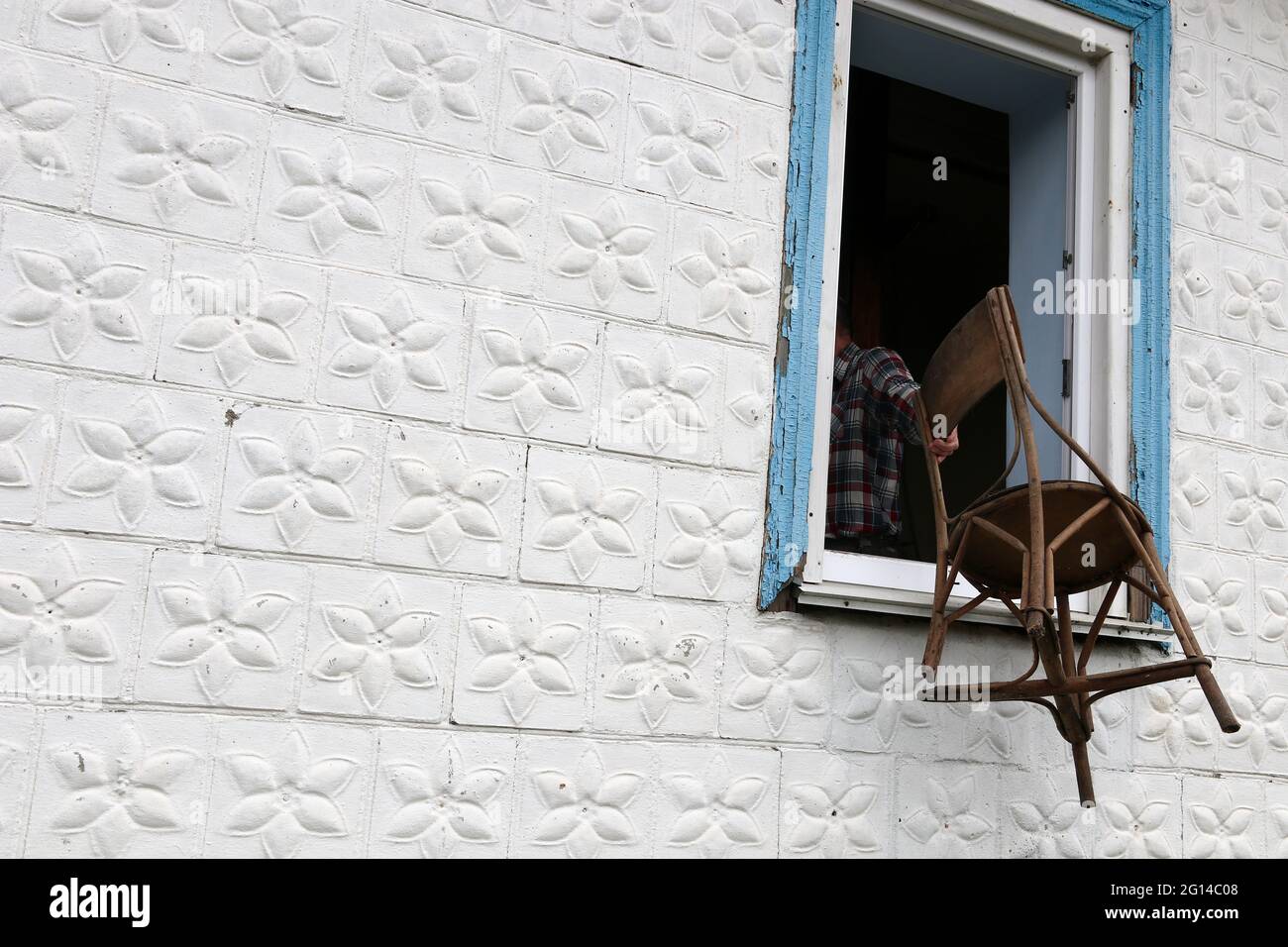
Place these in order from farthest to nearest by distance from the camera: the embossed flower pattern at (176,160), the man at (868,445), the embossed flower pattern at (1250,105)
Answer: the embossed flower pattern at (1250,105), the man at (868,445), the embossed flower pattern at (176,160)

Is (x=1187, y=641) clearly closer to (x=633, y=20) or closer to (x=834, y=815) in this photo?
(x=834, y=815)

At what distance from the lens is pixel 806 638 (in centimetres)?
271

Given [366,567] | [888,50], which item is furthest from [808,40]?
[366,567]

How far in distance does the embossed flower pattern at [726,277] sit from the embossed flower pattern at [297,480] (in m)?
0.86

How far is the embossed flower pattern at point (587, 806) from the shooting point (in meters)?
2.45

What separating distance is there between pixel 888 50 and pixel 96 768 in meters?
2.59

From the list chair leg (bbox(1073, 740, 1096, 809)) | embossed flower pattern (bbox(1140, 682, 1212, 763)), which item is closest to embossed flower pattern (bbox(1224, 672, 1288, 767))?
embossed flower pattern (bbox(1140, 682, 1212, 763))

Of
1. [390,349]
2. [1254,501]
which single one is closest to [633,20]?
[390,349]

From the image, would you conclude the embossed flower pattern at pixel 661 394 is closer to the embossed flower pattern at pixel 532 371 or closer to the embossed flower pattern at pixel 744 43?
the embossed flower pattern at pixel 532 371

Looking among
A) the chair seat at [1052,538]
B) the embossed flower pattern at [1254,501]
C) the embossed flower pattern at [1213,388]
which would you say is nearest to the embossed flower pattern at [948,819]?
the chair seat at [1052,538]
